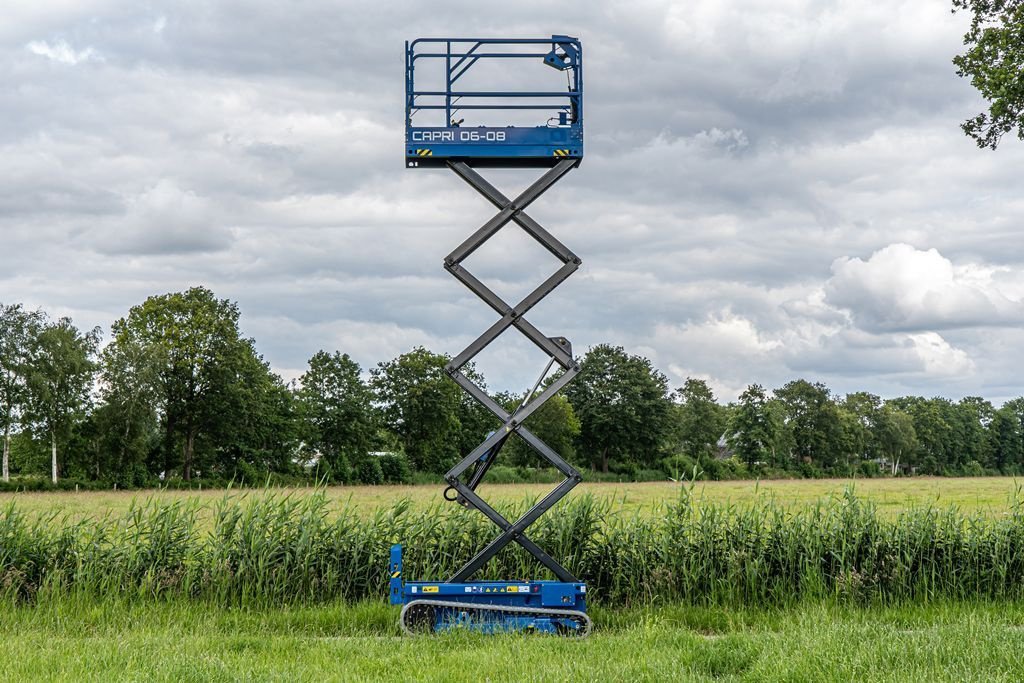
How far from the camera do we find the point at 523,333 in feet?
26.1

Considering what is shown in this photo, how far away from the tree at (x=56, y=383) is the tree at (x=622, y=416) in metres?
34.9

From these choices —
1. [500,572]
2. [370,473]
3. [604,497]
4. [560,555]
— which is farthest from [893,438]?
[500,572]

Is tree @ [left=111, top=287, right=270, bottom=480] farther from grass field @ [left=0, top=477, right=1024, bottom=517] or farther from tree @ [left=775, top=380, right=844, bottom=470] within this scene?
tree @ [left=775, top=380, right=844, bottom=470]

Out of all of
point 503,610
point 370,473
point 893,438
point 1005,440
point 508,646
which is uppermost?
point 893,438

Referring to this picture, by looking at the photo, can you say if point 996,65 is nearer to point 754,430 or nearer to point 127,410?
point 127,410

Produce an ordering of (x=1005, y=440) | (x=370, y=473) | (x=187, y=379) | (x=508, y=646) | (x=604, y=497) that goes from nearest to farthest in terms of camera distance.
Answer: (x=508, y=646) < (x=604, y=497) < (x=187, y=379) < (x=370, y=473) < (x=1005, y=440)

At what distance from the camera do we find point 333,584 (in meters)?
9.01

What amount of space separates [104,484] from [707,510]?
42084 millimetres

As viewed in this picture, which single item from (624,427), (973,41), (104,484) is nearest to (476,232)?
(973,41)

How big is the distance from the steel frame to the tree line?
2437 centimetres

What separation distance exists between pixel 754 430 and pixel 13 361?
5361cm

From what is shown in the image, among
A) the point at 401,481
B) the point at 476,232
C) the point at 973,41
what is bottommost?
the point at 401,481

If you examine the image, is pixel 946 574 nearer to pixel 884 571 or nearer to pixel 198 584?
pixel 884 571

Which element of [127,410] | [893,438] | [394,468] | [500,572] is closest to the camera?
[500,572]
